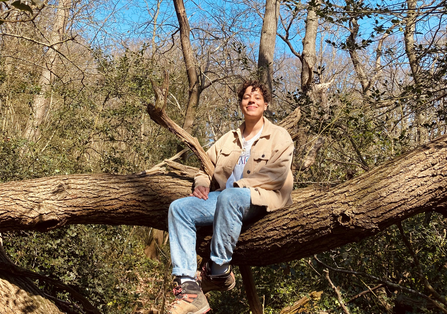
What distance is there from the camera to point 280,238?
2.90 meters

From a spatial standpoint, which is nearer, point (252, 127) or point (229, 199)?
point (229, 199)

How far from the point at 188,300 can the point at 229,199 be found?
70 centimetres

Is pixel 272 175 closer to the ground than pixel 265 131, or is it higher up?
closer to the ground

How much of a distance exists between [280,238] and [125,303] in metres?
4.01

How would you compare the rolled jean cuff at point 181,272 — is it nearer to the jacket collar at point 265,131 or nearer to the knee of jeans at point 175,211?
the knee of jeans at point 175,211

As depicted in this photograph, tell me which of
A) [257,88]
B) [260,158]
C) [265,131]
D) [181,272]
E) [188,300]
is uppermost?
[257,88]

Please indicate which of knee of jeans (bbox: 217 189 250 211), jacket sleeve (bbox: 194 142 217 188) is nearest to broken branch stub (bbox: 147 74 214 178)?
jacket sleeve (bbox: 194 142 217 188)

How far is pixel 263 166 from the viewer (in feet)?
10.0

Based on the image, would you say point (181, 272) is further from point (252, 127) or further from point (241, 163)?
point (252, 127)

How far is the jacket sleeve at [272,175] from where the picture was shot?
9.75 feet

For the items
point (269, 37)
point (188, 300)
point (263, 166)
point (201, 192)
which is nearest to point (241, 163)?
point (263, 166)

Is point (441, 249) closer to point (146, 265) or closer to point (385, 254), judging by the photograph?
point (385, 254)

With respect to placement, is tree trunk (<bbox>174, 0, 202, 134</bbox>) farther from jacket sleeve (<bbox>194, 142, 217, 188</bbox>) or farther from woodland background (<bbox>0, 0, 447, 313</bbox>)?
jacket sleeve (<bbox>194, 142, 217, 188</bbox>)

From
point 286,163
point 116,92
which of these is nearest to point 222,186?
point 286,163
